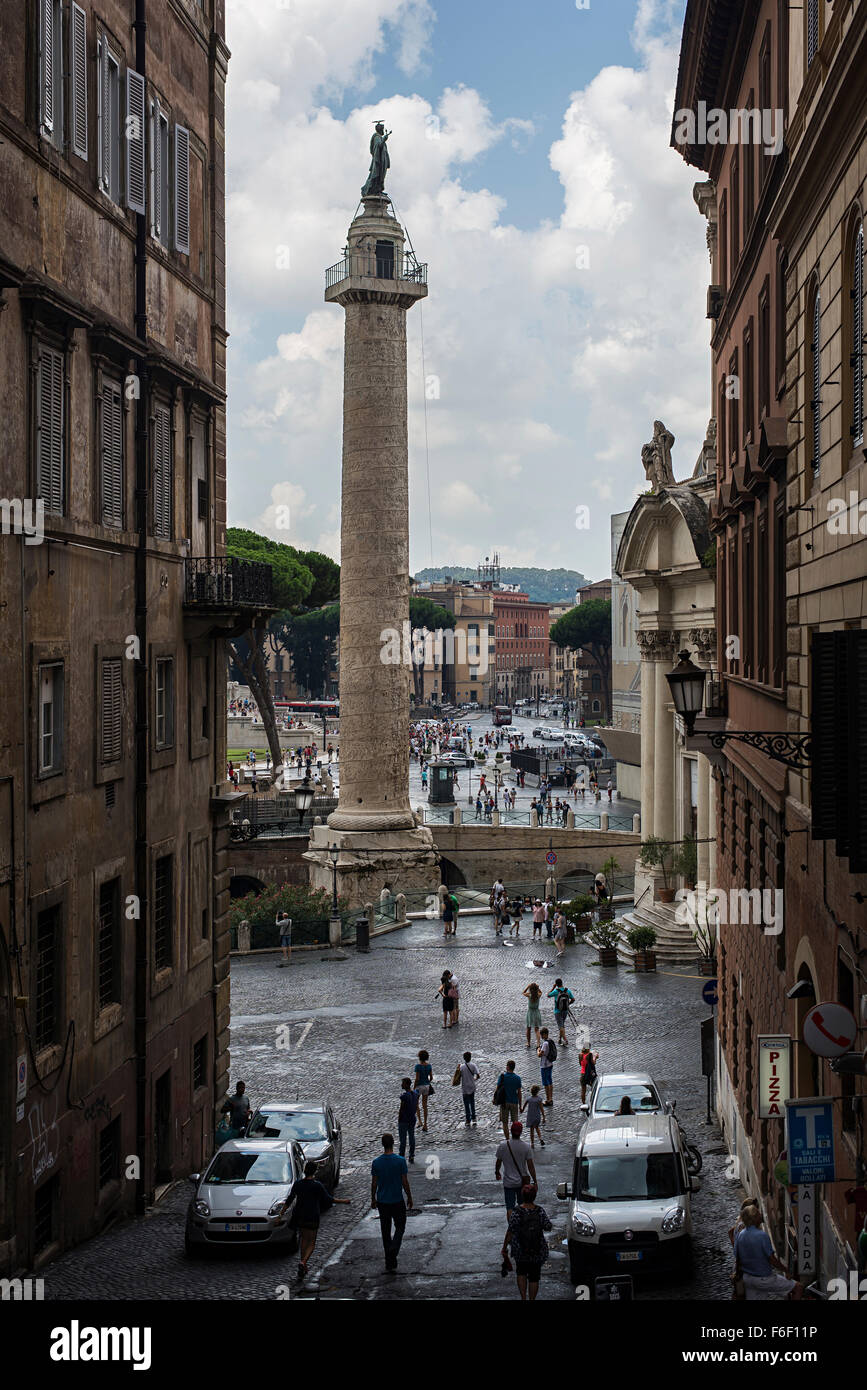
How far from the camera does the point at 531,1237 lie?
1511 centimetres

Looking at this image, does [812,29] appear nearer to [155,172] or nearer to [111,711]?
[155,172]

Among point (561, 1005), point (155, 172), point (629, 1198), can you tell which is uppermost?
point (155, 172)

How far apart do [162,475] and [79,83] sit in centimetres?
571

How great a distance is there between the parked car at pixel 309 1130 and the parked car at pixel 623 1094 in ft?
11.5

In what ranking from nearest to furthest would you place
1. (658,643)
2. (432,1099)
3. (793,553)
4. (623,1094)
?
(793,553) < (623,1094) < (432,1099) < (658,643)

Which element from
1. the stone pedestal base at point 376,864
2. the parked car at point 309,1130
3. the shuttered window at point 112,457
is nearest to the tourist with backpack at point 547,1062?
the parked car at point 309,1130

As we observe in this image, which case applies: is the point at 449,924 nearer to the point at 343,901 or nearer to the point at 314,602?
the point at 343,901

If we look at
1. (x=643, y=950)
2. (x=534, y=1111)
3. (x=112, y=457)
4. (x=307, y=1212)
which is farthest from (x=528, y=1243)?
(x=643, y=950)

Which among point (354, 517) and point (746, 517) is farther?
point (354, 517)

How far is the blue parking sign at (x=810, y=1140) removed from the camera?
11.6 metres

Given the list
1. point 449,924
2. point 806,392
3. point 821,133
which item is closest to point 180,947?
point 806,392

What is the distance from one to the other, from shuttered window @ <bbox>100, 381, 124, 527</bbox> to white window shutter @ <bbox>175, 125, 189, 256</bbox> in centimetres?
388

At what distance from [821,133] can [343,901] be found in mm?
41047

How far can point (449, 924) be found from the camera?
46.8m
